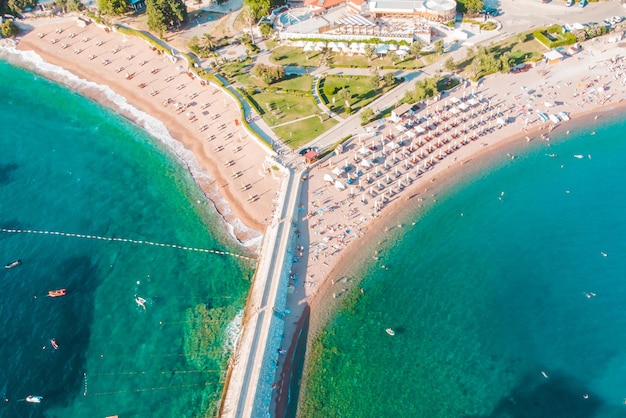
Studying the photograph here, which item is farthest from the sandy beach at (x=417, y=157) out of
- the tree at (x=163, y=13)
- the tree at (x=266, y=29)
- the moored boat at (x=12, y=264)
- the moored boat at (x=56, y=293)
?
the tree at (x=163, y=13)

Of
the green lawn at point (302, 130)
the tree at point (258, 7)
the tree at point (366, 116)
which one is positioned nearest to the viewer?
the green lawn at point (302, 130)

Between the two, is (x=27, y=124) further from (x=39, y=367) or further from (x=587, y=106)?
(x=587, y=106)

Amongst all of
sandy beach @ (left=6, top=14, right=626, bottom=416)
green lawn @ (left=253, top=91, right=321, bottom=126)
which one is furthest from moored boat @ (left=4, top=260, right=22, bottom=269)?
green lawn @ (left=253, top=91, right=321, bottom=126)

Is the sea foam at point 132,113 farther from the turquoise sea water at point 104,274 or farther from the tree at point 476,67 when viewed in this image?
the tree at point 476,67

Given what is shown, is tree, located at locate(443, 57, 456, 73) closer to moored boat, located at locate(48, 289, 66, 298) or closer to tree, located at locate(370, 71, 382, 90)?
tree, located at locate(370, 71, 382, 90)

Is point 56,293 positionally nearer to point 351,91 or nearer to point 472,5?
point 351,91

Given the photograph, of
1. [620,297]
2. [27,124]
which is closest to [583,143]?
[620,297]

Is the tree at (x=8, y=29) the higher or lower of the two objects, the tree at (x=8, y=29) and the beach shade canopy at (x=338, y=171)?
the higher
